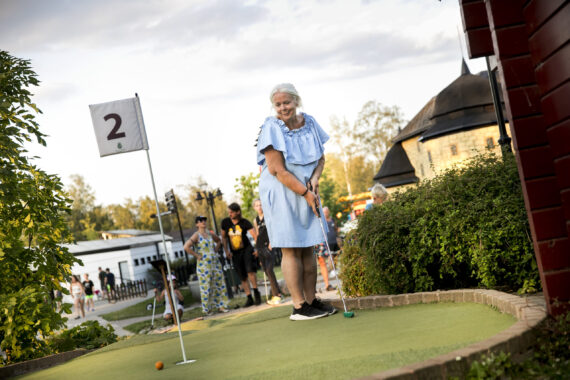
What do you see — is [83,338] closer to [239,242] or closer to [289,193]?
[239,242]

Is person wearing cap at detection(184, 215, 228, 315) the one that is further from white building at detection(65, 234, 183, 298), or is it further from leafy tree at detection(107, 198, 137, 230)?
leafy tree at detection(107, 198, 137, 230)

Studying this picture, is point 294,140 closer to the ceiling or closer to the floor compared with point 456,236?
closer to the ceiling

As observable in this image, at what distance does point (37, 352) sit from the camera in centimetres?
775

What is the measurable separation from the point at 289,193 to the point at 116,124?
1.72 meters

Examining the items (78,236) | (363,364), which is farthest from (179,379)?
(78,236)

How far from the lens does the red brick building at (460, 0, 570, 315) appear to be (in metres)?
3.88

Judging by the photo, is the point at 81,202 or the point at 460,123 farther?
the point at 81,202

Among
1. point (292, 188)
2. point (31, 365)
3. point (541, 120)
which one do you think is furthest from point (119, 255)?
point (541, 120)

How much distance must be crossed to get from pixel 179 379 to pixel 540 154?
277cm

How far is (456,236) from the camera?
6.04 meters

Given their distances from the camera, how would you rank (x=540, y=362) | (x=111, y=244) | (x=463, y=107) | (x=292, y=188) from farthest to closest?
(x=111, y=244), (x=463, y=107), (x=292, y=188), (x=540, y=362)

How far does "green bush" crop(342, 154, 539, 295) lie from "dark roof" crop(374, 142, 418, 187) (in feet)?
160

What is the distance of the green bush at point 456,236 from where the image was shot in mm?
5734

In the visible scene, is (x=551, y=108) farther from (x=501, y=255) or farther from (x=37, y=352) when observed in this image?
Result: (x=37, y=352)
